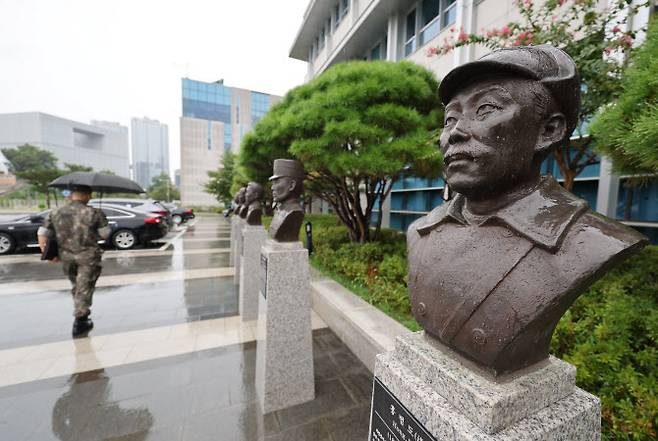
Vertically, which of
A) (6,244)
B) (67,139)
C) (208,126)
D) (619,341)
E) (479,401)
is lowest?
(6,244)

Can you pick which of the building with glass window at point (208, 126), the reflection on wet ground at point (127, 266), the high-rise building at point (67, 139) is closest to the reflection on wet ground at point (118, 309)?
the reflection on wet ground at point (127, 266)

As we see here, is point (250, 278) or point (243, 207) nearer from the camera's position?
point (250, 278)

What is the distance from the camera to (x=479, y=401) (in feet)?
3.44

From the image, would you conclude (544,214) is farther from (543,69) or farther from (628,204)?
(628,204)

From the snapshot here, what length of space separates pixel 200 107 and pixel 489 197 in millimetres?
61360

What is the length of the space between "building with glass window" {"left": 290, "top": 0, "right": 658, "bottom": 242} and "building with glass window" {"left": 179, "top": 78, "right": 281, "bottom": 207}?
25.8 m

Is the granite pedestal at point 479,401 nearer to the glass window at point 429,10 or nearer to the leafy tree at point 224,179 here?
the glass window at point 429,10

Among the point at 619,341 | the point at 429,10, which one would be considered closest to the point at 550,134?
the point at 619,341

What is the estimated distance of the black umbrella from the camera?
4.84m

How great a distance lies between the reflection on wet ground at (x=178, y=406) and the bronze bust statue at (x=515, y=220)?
2.04m

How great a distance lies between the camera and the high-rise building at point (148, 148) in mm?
105000

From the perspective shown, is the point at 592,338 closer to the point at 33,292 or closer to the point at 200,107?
the point at 33,292

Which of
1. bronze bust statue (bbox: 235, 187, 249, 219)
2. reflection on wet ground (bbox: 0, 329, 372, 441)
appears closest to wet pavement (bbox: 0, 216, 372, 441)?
reflection on wet ground (bbox: 0, 329, 372, 441)

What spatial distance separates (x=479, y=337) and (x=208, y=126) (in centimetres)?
5097
